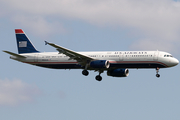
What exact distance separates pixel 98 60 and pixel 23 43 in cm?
1819

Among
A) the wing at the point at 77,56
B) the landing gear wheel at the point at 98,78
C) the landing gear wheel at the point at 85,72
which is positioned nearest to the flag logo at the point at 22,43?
the wing at the point at 77,56

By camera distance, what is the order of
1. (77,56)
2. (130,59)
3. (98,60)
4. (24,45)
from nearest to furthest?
1. (130,59)
2. (98,60)
3. (77,56)
4. (24,45)

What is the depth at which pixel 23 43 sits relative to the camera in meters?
78.1

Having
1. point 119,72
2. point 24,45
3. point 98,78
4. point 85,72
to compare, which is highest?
point 24,45

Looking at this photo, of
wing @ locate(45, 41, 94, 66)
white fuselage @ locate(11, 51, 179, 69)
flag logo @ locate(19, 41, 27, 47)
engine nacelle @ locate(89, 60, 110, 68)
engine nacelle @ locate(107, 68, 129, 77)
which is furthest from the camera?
flag logo @ locate(19, 41, 27, 47)

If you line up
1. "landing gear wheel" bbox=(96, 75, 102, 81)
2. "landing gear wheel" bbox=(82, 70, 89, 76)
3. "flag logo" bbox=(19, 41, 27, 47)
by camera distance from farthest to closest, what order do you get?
"flag logo" bbox=(19, 41, 27, 47) < "landing gear wheel" bbox=(96, 75, 102, 81) < "landing gear wheel" bbox=(82, 70, 89, 76)

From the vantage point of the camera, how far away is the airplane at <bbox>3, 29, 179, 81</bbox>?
6700 centimetres

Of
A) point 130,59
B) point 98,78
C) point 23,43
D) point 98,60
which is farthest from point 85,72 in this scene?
point 23,43

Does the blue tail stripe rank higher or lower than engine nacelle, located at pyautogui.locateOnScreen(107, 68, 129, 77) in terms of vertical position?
→ higher

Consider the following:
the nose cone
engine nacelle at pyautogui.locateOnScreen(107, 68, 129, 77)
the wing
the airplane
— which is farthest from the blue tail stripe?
the nose cone

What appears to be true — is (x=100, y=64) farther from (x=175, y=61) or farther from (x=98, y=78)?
(x=175, y=61)

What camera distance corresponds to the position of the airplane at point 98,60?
6700 cm

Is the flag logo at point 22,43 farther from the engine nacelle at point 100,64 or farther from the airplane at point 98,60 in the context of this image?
the engine nacelle at point 100,64

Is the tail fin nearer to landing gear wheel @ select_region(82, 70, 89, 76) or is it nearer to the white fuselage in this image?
the white fuselage
